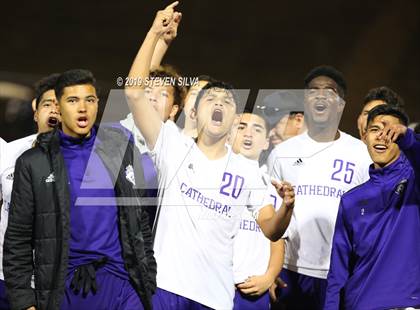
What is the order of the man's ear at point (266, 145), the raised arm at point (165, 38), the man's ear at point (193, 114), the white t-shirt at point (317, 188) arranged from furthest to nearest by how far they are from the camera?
1. the man's ear at point (266, 145)
2. the white t-shirt at point (317, 188)
3. the man's ear at point (193, 114)
4. the raised arm at point (165, 38)

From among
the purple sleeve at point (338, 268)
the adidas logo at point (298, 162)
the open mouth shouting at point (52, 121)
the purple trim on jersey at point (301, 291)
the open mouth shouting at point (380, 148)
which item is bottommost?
the purple trim on jersey at point (301, 291)

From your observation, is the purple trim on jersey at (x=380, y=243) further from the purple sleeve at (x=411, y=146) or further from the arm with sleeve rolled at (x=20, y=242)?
the arm with sleeve rolled at (x=20, y=242)

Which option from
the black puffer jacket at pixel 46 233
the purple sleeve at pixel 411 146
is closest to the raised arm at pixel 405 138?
the purple sleeve at pixel 411 146

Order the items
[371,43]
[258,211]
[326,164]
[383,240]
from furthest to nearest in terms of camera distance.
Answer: [371,43] < [326,164] < [258,211] < [383,240]

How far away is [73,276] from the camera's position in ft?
13.6

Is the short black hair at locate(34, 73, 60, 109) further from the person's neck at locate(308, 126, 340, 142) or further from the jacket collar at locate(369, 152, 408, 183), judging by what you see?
the jacket collar at locate(369, 152, 408, 183)

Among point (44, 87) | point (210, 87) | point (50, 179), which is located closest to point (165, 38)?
point (210, 87)

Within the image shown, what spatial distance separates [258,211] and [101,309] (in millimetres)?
1089

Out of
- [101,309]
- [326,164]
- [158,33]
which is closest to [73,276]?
[101,309]

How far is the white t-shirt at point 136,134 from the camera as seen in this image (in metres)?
4.87

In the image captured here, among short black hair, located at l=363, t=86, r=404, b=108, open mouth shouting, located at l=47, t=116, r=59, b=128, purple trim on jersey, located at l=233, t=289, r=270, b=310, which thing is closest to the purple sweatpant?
purple trim on jersey, located at l=233, t=289, r=270, b=310

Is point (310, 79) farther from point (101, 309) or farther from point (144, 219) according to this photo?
point (101, 309)

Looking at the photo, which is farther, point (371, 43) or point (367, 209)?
point (371, 43)

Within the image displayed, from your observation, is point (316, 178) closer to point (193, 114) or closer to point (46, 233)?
point (193, 114)
